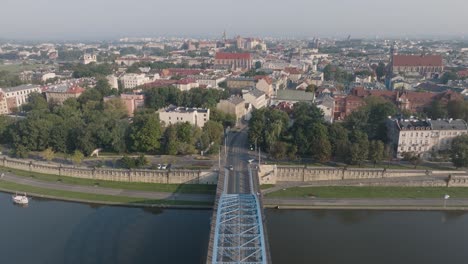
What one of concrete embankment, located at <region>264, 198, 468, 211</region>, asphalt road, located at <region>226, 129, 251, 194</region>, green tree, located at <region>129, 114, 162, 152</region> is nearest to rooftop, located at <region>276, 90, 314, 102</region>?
asphalt road, located at <region>226, 129, 251, 194</region>

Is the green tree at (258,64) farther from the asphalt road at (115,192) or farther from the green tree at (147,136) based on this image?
the asphalt road at (115,192)

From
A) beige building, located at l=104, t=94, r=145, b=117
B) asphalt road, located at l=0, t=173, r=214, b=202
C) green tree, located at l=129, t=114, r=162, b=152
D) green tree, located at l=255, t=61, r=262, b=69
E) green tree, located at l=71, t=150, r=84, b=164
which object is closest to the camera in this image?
asphalt road, located at l=0, t=173, r=214, b=202

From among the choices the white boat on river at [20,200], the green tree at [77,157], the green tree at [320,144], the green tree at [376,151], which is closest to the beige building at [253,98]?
the green tree at [320,144]

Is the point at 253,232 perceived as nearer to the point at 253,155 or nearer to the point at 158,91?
the point at 253,155

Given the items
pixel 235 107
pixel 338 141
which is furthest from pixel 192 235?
pixel 235 107

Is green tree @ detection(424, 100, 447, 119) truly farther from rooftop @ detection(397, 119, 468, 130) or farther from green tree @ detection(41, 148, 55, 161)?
green tree @ detection(41, 148, 55, 161)

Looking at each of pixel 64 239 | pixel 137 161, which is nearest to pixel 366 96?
pixel 137 161

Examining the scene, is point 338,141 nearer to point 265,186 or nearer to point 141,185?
point 265,186
